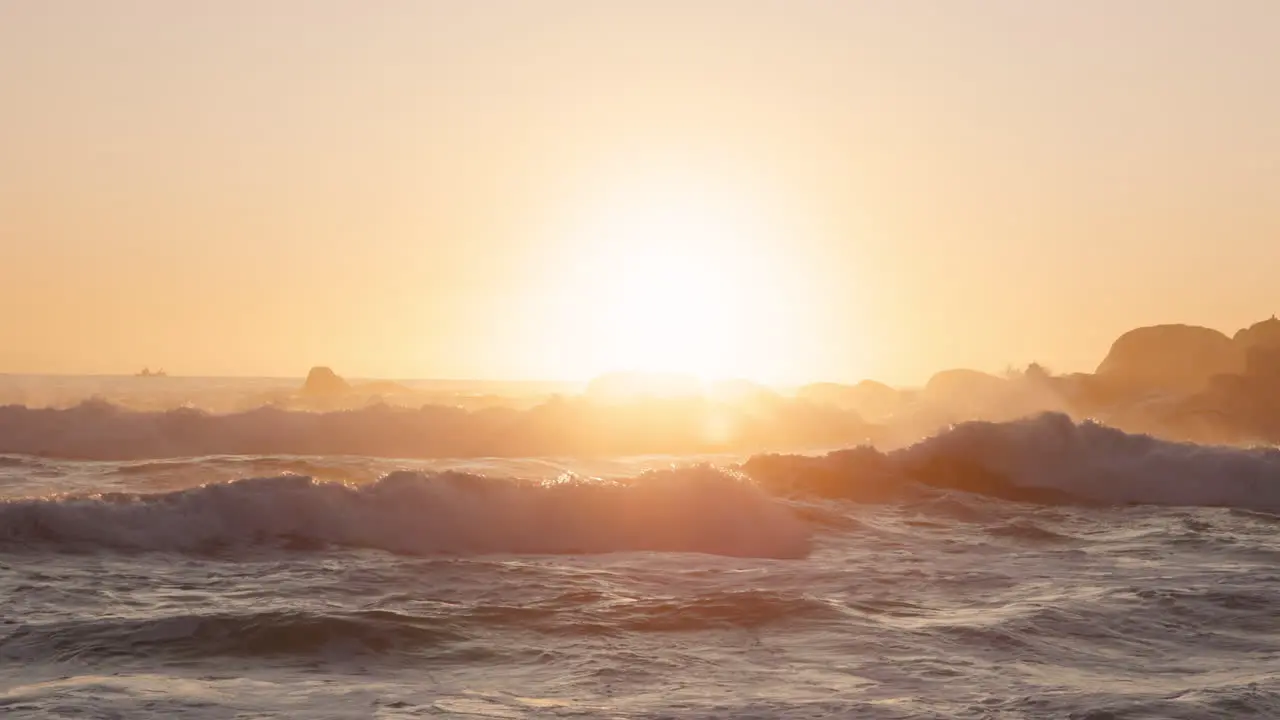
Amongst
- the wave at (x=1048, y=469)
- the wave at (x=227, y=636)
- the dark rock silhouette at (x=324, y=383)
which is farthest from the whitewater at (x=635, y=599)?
the dark rock silhouette at (x=324, y=383)

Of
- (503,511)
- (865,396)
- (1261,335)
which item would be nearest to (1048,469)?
(503,511)

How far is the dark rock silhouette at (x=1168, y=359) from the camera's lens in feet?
168

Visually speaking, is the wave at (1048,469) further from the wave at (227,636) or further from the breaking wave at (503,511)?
the wave at (227,636)

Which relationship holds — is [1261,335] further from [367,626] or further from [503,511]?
[367,626]

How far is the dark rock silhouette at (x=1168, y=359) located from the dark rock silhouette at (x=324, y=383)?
148 feet

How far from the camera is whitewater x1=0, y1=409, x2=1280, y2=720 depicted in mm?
7566

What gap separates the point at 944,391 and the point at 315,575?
168 feet

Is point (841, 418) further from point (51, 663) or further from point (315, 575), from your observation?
point (51, 663)

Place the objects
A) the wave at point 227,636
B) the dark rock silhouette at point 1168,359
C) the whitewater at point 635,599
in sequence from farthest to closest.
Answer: the dark rock silhouette at point 1168,359 → the wave at point 227,636 → the whitewater at point 635,599

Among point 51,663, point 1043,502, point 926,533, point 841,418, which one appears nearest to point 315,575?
point 51,663

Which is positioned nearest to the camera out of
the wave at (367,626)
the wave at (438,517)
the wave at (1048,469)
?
the wave at (367,626)

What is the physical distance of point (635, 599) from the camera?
35.5ft

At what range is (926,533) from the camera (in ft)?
52.0

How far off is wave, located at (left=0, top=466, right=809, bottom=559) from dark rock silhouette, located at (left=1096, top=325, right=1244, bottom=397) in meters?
40.4
